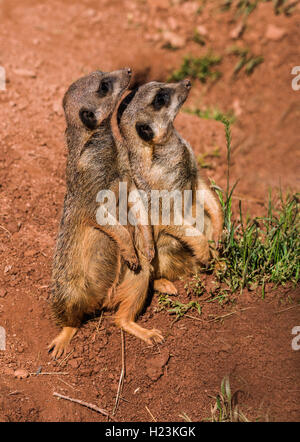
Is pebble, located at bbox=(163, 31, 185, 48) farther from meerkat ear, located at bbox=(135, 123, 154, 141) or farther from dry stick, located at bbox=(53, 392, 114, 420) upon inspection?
dry stick, located at bbox=(53, 392, 114, 420)

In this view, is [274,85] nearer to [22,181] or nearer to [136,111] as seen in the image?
[136,111]

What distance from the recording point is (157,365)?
10.1 feet

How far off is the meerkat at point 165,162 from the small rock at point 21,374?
1.14 metres

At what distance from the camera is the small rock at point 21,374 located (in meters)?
3.03

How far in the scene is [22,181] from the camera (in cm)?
398

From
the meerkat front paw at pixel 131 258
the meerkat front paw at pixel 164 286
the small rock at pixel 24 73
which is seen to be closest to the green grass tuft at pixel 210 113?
the small rock at pixel 24 73

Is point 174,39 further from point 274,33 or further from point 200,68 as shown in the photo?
point 274,33

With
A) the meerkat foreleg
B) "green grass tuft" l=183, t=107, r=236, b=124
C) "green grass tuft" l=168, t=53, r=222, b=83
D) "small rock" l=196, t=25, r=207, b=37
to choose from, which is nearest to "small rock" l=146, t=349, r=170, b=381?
the meerkat foreleg

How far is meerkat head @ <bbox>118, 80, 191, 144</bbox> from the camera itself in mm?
3277

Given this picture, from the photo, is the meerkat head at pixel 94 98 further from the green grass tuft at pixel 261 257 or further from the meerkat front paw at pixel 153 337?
the meerkat front paw at pixel 153 337

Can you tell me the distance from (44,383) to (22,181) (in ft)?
5.75

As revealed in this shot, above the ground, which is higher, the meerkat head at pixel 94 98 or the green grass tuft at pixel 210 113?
the meerkat head at pixel 94 98

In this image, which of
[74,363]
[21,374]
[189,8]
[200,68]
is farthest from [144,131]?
[189,8]
